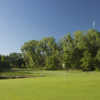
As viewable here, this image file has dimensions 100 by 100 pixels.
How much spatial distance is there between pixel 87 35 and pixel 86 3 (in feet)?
33.0

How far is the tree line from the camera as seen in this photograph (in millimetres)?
25359

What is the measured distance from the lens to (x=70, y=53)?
2681 centimetres

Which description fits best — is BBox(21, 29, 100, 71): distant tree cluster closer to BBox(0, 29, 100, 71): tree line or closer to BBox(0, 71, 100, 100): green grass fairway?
BBox(0, 29, 100, 71): tree line

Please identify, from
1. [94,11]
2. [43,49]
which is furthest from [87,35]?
[43,49]

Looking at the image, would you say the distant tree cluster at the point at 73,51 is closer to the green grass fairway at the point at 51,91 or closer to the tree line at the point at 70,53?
the tree line at the point at 70,53

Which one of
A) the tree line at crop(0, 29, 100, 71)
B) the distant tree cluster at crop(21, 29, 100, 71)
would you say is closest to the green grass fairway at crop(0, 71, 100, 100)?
the tree line at crop(0, 29, 100, 71)

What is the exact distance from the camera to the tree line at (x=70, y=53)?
998 inches

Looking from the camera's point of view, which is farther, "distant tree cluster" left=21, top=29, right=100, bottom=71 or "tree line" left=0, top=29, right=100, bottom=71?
"distant tree cluster" left=21, top=29, right=100, bottom=71

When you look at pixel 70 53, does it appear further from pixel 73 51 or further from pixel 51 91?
pixel 51 91

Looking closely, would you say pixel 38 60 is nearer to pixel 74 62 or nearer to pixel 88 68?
pixel 74 62

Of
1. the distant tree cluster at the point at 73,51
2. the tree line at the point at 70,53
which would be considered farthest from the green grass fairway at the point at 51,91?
the distant tree cluster at the point at 73,51

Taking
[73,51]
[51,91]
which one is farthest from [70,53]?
[51,91]

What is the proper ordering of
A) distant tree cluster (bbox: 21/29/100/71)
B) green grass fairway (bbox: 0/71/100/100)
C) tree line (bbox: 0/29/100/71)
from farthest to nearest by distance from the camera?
1. distant tree cluster (bbox: 21/29/100/71)
2. tree line (bbox: 0/29/100/71)
3. green grass fairway (bbox: 0/71/100/100)

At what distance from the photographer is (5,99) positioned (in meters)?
3.24
